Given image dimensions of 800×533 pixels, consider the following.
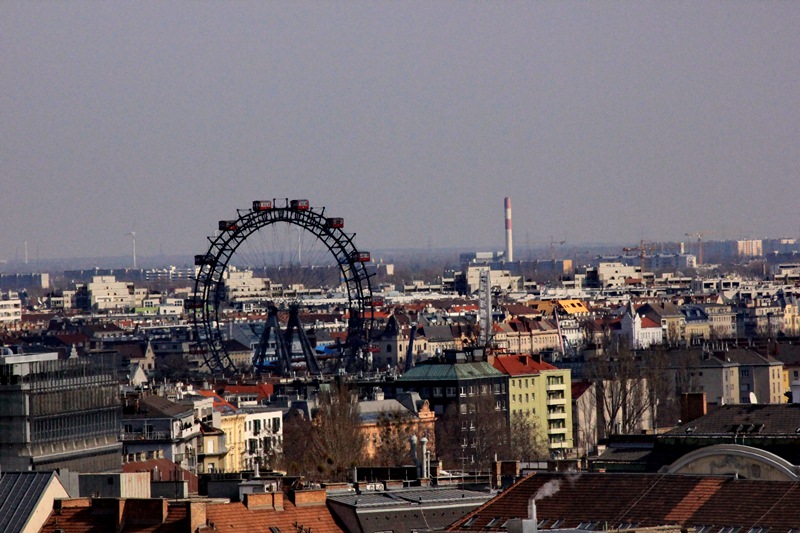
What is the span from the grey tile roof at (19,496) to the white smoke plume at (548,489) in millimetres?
9141

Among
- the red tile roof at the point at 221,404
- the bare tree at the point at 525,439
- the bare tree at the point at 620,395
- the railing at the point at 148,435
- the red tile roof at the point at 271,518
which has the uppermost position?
the red tile roof at the point at 271,518

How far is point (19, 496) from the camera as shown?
4672 centimetres

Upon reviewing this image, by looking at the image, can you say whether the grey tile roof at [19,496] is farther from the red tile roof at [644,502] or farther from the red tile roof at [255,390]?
the red tile roof at [255,390]

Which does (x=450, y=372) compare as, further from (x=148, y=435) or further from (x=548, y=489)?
(x=548, y=489)

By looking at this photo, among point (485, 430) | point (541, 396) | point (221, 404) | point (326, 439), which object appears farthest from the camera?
point (541, 396)

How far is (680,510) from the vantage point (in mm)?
42688

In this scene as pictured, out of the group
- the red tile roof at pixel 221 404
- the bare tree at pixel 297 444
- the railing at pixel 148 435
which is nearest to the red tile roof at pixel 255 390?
the red tile roof at pixel 221 404

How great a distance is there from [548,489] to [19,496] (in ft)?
32.2

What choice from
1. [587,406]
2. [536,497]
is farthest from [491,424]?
[536,497]

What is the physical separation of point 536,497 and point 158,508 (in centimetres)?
667

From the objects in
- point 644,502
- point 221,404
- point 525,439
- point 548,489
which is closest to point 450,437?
point 525,439

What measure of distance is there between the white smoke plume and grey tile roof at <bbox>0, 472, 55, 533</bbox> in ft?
30.0

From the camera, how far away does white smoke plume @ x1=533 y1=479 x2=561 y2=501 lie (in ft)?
147

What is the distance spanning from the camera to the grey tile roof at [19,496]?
4562 centimetres
